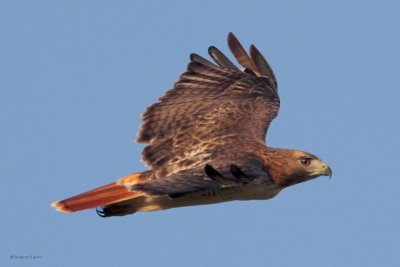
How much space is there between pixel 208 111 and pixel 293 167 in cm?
180

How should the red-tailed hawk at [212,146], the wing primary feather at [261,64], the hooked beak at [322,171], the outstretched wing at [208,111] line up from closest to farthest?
the red-tailed hawk at [212,146]
the hooked beak at [322,171]
the outstretched wing at [208,111]
the wing primary feather at [261,64]

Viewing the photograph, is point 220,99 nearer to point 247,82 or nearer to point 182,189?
point 247,82

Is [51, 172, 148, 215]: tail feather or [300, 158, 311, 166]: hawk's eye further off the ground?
[300, 158, 311, 166]: hawk's eye

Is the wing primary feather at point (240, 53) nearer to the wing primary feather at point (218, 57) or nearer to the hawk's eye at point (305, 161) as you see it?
the wing primary feather at point (218, 57)

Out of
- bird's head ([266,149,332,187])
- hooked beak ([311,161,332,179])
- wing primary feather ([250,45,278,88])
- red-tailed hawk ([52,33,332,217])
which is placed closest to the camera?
red-tailed hawk ([52,33,332,217])

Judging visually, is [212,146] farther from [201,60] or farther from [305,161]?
[201,60]

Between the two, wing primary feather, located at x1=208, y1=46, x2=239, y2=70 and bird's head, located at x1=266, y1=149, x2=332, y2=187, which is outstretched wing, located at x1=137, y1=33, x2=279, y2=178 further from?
bird's head, located at x1=266, y1=149, x2=332, y2=187

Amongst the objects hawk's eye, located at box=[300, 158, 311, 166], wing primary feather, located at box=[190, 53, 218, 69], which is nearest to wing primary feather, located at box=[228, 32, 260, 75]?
wing primary feather, located at box=[190, 53, 218, 69]

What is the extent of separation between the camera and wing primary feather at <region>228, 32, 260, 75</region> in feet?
52.5

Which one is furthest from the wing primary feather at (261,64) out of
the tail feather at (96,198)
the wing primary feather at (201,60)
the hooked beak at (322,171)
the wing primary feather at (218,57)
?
the tail feather at (96,198)

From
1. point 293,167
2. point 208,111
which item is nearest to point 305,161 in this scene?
point 293,167

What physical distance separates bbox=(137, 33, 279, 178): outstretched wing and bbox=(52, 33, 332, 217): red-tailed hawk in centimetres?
1

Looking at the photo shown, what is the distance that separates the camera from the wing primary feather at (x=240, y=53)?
1599 cm

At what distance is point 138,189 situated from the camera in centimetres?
1155
